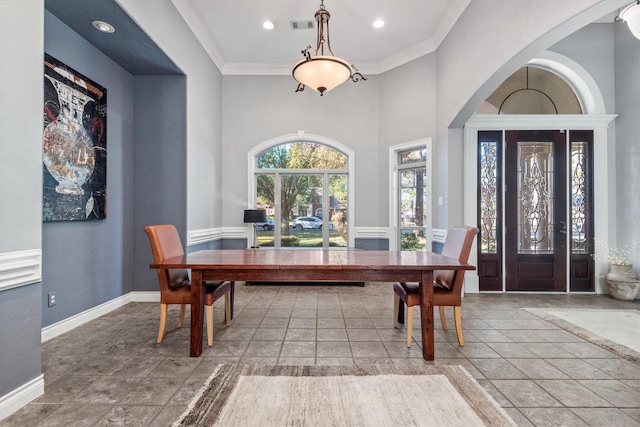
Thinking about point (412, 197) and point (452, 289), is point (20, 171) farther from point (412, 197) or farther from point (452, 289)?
point (412, 197)

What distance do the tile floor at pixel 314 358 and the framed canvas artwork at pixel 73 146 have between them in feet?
3.94

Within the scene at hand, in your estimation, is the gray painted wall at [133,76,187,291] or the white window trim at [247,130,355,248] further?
the white window trim at [247,130,355,248]

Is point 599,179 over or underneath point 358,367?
over

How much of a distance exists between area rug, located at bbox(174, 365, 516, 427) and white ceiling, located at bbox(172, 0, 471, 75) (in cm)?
397

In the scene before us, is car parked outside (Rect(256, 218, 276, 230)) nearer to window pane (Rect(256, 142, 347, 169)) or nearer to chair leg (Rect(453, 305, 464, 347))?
window pane (Rect(256, 142, 347, 169))

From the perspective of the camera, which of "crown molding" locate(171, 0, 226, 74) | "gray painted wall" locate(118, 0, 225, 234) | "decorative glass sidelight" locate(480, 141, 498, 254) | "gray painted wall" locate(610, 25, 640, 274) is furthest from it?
"decorative glass sidelight" locate(480, 141, 498, 254)

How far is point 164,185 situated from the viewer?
3.86 meters

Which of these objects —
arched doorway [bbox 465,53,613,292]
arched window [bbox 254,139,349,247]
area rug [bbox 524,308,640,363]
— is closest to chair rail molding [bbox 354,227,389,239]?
arched window [bbox 254,139,349,247]

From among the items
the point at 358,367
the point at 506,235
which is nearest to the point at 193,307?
the point at 358,367

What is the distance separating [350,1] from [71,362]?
178 inches

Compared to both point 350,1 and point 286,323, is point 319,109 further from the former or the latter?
point 286,323

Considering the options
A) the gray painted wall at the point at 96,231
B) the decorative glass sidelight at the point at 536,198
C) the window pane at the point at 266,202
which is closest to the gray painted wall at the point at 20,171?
the gray painted wall at the point at 96,231

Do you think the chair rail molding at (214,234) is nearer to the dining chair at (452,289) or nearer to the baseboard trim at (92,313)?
the baseboard trim at (92,313)

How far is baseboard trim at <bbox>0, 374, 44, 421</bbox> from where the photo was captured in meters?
1.64
